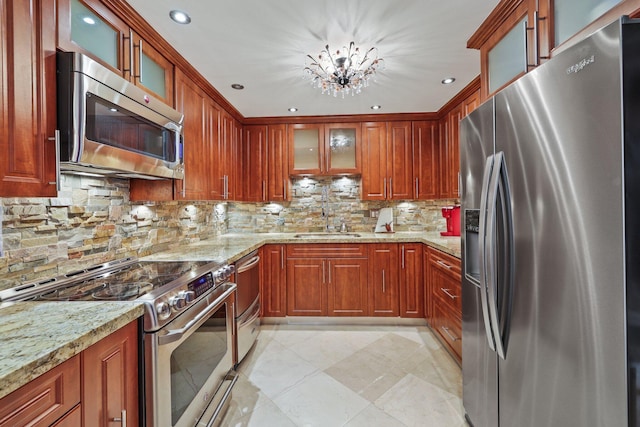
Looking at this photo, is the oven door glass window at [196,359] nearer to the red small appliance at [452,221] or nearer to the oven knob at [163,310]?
the oven knob at [163,310]

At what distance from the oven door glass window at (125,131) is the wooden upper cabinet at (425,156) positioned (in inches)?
104

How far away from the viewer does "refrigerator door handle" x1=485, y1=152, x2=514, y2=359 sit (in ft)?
3.75

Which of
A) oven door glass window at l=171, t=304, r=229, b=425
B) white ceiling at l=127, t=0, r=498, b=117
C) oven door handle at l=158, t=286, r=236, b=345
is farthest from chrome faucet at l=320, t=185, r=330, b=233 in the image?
oven door glass window at l=171, t=304, r=229, b=425

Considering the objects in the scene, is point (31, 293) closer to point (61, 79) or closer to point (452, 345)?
point (61, 79)

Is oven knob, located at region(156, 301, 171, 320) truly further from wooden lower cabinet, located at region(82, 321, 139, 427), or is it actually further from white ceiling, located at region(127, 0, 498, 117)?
white ceiling, located at region(127, 0, 498, 117)

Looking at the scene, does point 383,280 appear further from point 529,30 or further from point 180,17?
point 180,17

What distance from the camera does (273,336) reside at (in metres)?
Answer: 2.85

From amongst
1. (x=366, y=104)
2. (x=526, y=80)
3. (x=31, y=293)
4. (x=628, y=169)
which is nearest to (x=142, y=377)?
(x=31, y=293)

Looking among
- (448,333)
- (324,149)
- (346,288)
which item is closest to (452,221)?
(448,333)

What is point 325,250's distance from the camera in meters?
3.08

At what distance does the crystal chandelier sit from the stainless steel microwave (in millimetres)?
1128

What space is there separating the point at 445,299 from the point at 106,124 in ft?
8.73

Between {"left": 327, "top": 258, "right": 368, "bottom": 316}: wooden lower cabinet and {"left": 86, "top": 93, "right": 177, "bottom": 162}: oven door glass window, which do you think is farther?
{"left": 327, "top": 258, "right": 368, "bottom": 316}: wooden lower cabinet

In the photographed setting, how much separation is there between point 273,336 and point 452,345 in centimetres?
165
